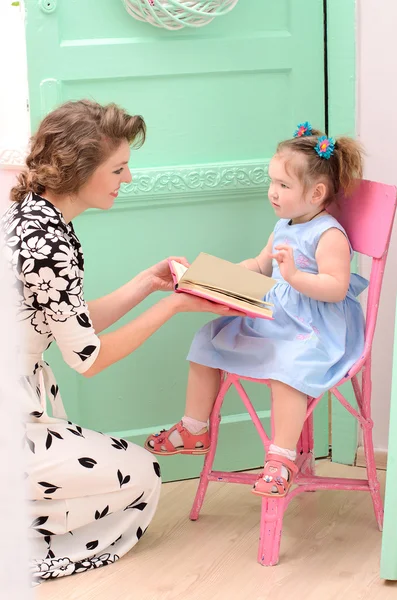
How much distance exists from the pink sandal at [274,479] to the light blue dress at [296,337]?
0.58 ft

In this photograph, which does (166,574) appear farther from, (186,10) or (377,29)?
(377,29)

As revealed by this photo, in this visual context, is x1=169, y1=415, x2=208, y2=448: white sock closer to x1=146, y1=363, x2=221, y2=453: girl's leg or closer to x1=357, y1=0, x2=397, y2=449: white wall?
x1=146, y1=363, x2=221, y2=453: girl's leg

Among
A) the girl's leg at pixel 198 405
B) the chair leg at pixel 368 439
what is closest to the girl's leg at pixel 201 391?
the girl's leg at pixel 198 405

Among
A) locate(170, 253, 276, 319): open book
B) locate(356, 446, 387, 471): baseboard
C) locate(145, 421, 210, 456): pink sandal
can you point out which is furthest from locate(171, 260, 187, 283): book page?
locate(356, 446, 387, 471): baseboard

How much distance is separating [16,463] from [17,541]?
34 millimetres

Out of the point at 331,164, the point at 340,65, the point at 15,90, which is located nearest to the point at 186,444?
the point at 331,164

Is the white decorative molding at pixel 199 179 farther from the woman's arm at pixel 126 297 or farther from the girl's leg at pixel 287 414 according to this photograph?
the girl's leg at pixel 287 414

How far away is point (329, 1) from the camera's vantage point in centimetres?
227

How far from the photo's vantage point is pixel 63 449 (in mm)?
1813

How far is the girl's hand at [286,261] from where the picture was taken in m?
1.85

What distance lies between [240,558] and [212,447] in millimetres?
294

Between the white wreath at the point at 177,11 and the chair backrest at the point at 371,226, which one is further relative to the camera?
the white wreath at the point at 177,11

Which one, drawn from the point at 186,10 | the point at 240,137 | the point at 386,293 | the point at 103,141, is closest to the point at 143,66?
the point at 186,10

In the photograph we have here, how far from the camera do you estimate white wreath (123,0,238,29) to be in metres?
2.05
